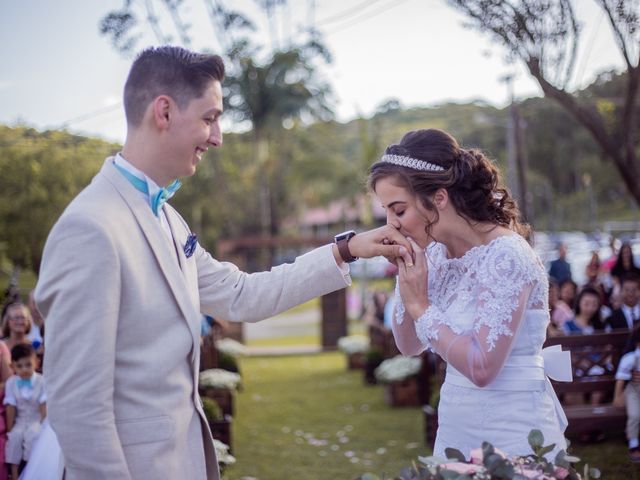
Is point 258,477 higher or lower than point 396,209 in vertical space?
lower

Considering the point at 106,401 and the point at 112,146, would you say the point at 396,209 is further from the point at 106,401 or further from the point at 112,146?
the point at 112,146

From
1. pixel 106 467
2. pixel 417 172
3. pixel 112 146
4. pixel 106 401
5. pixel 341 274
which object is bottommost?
pixel 106 467

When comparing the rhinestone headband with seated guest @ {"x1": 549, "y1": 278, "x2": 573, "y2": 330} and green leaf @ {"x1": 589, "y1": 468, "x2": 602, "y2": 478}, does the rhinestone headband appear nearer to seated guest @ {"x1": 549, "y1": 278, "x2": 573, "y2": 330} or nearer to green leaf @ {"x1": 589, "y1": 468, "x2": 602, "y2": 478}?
green leaf @ {"x1": 589, "y1": 468, "x2": 602, "y2": 478}

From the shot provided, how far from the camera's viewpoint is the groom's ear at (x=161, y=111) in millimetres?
2342

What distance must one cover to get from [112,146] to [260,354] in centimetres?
721

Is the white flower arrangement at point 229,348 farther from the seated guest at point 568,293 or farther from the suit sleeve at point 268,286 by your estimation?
the suit sleeve at point 268,286

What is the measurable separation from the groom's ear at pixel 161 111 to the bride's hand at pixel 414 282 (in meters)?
1.04

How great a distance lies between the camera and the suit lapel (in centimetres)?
234

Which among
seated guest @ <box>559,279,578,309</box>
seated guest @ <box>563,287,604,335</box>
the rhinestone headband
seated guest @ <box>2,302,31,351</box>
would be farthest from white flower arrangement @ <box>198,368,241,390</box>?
the rhinestone headband

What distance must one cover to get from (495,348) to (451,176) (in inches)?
29.1

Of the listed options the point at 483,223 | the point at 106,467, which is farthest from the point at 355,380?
the point at 106,467

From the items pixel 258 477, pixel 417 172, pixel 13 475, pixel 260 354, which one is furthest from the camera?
pixel 260 354

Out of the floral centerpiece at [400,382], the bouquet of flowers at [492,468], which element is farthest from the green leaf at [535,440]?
the floral centerpiece at [400,382]

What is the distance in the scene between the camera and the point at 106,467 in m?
2.08
